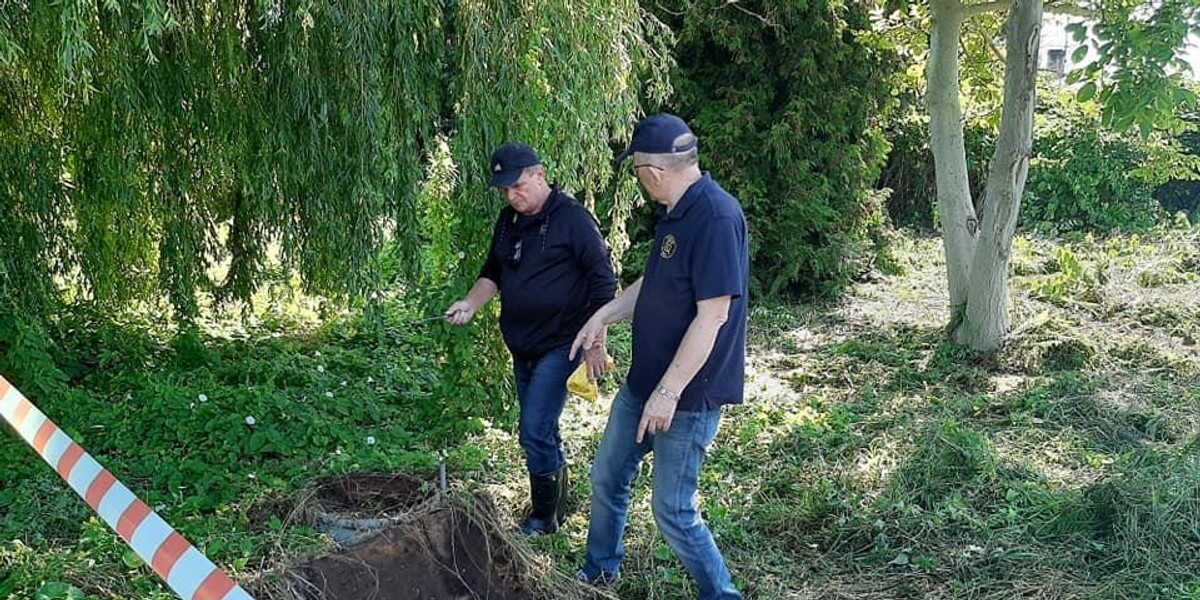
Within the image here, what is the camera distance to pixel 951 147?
309 inches

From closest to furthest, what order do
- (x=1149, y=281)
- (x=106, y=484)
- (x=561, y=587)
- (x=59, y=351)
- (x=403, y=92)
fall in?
(x=106, y=484) < (x=561, y=587) < (x=403, y=92) < (x=59, y=351) < (x=1149, y=281)

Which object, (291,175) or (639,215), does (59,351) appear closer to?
(291,175)

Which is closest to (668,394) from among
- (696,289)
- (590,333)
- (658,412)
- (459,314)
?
(658,412)

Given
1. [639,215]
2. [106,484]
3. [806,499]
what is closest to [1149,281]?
[639,215]

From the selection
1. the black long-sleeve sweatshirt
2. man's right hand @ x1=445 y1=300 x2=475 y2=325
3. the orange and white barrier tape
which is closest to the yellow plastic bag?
the black long-sleeve sweatshirt

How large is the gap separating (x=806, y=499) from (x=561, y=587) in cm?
143

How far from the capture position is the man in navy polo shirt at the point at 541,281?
3.71m

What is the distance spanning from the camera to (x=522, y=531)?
415 centimetres

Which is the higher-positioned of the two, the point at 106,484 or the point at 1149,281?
the point at 106,484

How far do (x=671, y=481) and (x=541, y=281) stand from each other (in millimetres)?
1057

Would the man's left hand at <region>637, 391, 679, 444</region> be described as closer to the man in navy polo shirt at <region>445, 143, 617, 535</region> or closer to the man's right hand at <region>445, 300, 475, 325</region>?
the man in navy polo shirt at <region>445, 143, 617, 535</region>

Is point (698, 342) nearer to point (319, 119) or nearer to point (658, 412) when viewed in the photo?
point (658, 412)

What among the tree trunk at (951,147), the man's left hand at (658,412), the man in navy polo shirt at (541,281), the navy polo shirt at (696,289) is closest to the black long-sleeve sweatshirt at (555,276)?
the man in navy polo shirt at (541,281)

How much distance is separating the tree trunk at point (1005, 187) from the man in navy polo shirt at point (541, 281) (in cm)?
447
